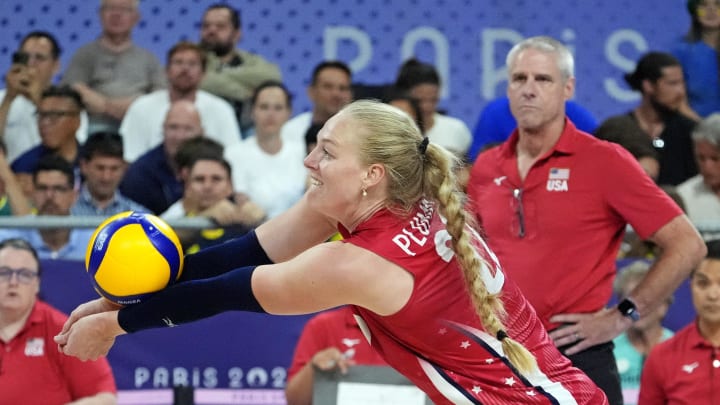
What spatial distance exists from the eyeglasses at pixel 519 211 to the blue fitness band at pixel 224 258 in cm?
121

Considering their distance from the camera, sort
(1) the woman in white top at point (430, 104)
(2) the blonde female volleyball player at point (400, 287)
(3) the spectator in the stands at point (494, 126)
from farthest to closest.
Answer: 1. (1) the woman in white top at point (430, 104)
2. (3) the spectator in the stands at point (494, 126)
3. (2) the blonde female volleyball player at point (400, 287)

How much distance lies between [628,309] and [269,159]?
3.22 meters

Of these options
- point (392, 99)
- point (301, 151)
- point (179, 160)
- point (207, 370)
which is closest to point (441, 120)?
point (392, 99)

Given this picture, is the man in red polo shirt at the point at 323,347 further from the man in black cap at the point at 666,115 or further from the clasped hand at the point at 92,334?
the man in black cap at the point at 666,115

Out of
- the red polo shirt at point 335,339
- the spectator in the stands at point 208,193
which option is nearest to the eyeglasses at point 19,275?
the spectator in the stands at point 208,193

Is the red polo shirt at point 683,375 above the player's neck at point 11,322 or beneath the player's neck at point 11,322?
beneath

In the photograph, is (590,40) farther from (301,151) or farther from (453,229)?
(453,229)

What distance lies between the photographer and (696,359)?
5141 millimetres

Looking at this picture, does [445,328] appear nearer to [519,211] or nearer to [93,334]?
[93,334]

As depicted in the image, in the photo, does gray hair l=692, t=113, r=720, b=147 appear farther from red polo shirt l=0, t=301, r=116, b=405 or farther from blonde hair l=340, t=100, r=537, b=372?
blonde hair l=340, t=100, r=537, b=372

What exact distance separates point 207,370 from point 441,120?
251 centimetres

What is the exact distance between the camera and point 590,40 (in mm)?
9156

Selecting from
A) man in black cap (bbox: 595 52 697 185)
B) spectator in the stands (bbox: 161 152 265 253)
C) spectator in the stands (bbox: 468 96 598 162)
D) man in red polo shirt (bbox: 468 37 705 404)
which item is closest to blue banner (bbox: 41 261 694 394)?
spectator in the stands (bbox: 161 152 265 253)

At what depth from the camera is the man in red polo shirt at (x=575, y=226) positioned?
14.4 feet
